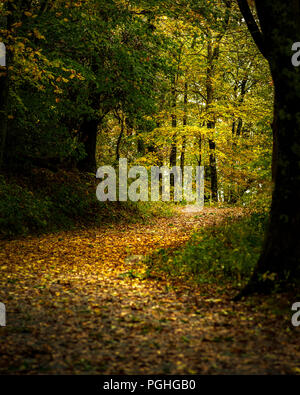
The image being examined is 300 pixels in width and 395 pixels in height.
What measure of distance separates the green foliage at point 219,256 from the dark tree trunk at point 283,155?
3.81 feet

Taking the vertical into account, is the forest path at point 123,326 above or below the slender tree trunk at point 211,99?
below

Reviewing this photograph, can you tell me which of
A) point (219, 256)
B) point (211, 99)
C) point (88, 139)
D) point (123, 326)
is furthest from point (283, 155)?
point (211, 99)

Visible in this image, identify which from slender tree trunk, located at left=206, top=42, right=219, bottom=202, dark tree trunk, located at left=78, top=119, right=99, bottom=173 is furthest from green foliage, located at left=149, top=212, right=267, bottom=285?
slender tree trunk, located at left=206, top=42, right=219, bottom=202

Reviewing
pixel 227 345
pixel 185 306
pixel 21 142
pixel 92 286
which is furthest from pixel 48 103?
pixel 227 345

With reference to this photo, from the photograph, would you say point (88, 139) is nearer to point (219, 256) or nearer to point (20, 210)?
point (20, 210)

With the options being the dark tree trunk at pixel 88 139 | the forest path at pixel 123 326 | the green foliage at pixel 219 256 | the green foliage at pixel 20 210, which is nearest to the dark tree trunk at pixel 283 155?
the forest path at pixel 123 326

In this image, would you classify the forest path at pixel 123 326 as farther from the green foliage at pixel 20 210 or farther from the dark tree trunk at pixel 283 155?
the green foliage at pixel 20 210

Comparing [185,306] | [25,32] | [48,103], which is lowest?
[185,306]

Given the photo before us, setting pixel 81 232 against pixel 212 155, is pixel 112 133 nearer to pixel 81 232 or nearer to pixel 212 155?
pixel 212 155

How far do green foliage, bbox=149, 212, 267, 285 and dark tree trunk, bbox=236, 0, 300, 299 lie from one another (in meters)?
1.16

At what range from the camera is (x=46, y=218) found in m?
14.4

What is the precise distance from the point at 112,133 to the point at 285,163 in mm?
24670

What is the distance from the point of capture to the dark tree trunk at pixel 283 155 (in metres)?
6.33
